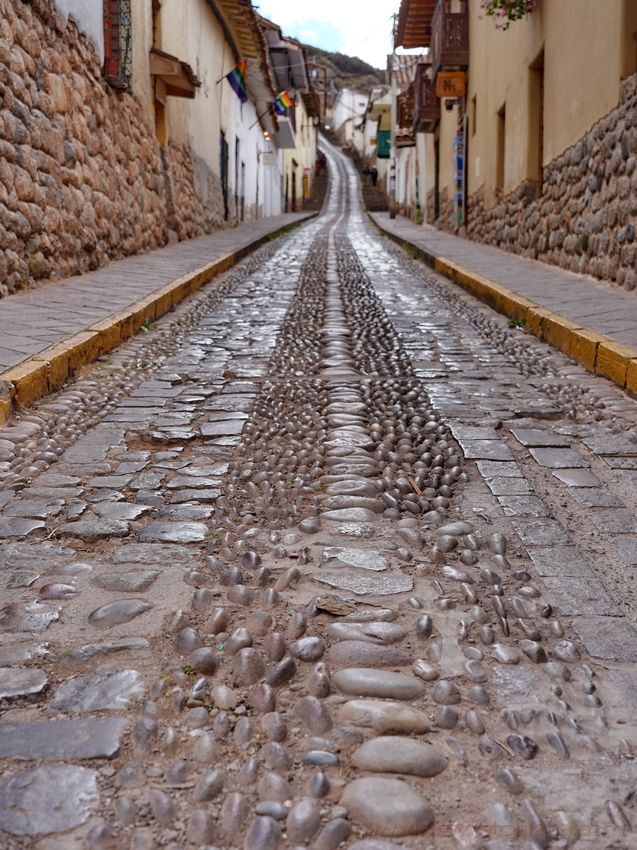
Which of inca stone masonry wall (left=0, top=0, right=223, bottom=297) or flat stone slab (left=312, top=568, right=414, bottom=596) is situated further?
inca stone masonry wall (left=0, top=0, right=223, bottom=297)

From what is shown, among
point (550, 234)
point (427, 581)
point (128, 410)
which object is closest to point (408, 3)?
point (550, 234)

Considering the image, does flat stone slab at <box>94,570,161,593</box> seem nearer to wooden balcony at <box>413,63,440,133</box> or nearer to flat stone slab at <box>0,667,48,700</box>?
flat stone slab at <box>0,667,48,700</box>

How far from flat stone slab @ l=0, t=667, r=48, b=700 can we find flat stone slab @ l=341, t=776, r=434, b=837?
681 mm

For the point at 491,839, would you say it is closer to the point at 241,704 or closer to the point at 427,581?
the point at 241,704

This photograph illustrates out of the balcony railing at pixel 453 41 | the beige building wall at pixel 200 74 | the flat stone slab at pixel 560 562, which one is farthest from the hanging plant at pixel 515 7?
the flat stone slab at pixel 560 562

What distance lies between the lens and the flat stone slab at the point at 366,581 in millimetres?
2125

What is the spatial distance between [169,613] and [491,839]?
3.14 ft

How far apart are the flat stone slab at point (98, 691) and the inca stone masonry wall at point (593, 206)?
6203 millimetres

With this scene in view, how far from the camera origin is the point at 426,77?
21.1 m

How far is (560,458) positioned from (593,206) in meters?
5.59

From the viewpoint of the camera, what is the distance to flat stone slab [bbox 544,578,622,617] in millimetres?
2025

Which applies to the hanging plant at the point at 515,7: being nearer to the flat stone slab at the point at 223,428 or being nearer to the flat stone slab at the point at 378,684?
the flat stone slab at the point at 223,428

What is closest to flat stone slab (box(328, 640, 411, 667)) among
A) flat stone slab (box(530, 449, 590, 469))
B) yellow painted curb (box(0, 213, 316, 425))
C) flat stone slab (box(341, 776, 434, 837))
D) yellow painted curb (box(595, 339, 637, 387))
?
flat stone slab (box(341, 776, 434, 837))

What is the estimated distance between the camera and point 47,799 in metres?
1.35
